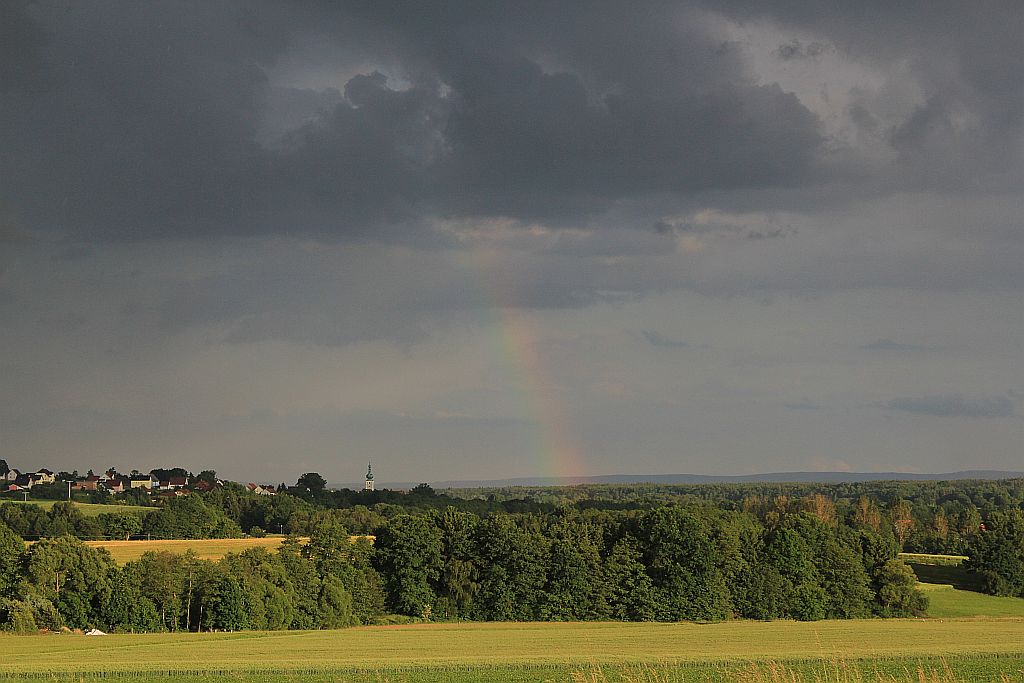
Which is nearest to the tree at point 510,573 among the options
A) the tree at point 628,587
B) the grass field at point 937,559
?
the tree at point 628,587

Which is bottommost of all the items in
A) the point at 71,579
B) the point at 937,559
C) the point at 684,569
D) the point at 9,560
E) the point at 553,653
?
the point at 937,559

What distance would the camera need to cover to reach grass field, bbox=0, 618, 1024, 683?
1822 inches

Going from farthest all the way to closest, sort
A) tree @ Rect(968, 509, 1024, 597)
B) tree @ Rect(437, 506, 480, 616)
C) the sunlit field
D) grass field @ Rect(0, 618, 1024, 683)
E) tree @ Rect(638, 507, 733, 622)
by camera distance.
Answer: tree @ Rect(968, 509, 1024, 597), tree @ Rect(437, 506, 480, 616), tree @ Rect(638, 507, 733, 622), the sunlit field, grass field @ Rect(0, 618, 1024, 683)

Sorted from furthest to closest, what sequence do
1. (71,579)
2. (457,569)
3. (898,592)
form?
(898,592)
(457,569)
(71,579)

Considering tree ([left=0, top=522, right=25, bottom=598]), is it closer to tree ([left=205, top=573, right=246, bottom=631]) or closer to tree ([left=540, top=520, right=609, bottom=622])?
tree ([left=205, top=573, right=246, bottom=631])

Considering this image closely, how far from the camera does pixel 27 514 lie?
165 m

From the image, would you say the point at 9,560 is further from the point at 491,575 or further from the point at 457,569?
the point at 491,575

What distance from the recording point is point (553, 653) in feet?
201

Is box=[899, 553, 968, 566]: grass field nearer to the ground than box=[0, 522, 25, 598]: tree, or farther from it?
nearer to the ground

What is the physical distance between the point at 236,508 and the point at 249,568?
8959 centimetres

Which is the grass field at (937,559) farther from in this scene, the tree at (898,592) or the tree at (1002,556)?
the tree at (898,592)

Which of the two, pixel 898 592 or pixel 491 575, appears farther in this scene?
pixel 898 592

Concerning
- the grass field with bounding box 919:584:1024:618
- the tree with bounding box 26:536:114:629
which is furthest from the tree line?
the grass field with bounding box 919:584:1024:618

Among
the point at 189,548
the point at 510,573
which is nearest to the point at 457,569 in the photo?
the point at 510,573
